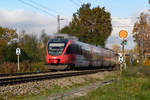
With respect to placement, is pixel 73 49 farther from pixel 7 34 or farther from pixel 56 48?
pixel 7 34

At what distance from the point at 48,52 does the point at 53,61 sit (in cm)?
110

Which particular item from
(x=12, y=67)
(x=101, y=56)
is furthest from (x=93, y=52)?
(x=12, y=67)

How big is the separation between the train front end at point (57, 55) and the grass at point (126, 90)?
19.2 feet

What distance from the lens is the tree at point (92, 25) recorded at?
207 ft

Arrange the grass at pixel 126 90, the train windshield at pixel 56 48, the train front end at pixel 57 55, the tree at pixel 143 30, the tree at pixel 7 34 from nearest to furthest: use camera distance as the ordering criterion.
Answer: the grass at pixel 126 90
the train front end at pixel 57 55
the train windshield at pixel 56 48
the tree at pixel 7 34
the tree at pixel 143 30

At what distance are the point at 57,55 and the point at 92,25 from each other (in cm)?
3838

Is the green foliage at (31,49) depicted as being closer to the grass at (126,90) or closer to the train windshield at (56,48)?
the train windshield at (56,48)

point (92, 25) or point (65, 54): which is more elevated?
point (92, 25)

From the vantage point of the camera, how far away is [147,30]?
59625mm

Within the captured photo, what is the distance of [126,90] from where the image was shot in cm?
1328

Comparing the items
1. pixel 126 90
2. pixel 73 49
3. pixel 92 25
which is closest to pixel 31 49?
pixel 73 49

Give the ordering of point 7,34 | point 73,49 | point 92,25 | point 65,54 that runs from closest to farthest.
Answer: point 65,54
point 73,49
point 7,34
point 92,25

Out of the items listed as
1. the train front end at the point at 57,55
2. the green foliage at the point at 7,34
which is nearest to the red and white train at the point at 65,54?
the train front end at the point at 57,55

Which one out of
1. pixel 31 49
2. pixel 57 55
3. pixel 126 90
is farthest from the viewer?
pixel 31 49
